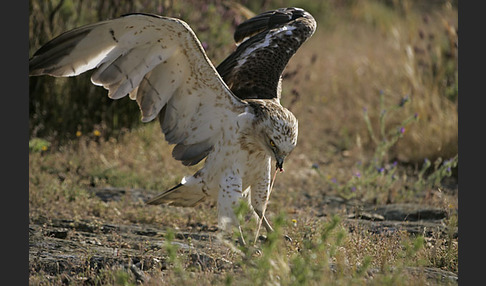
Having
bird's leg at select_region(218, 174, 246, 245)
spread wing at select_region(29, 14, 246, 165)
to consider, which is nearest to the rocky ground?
bird's leg at select_region(218, 174, 246, 245)

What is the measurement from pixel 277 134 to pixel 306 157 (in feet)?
13.3

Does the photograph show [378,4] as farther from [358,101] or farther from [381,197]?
[381,197]

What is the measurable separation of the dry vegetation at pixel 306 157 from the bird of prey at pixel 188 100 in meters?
0.46

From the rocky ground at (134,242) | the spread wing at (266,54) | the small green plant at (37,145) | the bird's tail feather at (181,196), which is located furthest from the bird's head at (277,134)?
the small green plant at (37,145)

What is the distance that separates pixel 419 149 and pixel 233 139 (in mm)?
4178

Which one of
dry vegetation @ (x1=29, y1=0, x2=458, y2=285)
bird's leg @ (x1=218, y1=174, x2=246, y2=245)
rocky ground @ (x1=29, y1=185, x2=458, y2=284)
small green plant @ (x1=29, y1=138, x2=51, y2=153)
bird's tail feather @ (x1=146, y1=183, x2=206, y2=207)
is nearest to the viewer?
rocky ground @ (x1=29, y1=185, x2=458, y2=284)

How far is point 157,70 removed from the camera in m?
5.13

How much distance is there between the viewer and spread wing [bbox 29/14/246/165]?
4805 mm

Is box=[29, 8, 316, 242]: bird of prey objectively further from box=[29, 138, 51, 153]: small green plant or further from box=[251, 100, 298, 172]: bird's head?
box=[29, 138, 51, 153]: small green plant

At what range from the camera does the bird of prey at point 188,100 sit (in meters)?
4.86

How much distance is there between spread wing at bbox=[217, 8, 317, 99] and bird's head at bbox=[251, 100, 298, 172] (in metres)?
0.61

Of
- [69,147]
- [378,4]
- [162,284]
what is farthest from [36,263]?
[378,4]

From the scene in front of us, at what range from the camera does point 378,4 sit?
1619cm

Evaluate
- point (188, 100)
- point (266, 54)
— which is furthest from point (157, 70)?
point (266, 54)
